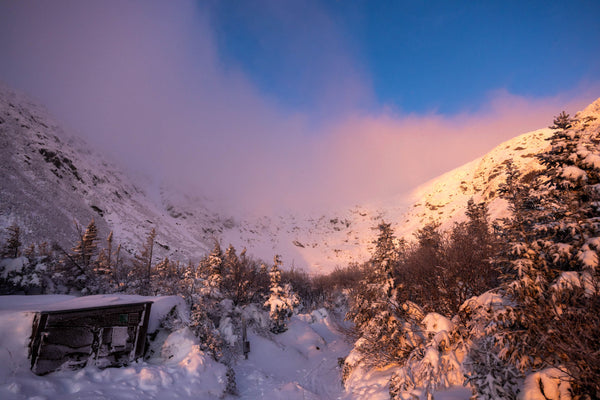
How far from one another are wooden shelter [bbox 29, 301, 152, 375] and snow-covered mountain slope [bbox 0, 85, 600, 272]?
3509 centimetres

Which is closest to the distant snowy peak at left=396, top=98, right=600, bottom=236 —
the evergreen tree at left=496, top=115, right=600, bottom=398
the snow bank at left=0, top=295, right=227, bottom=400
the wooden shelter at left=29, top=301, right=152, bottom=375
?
the evergreen tree at left=496, top=115, right=600, bottom=398

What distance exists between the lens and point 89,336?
9.49m

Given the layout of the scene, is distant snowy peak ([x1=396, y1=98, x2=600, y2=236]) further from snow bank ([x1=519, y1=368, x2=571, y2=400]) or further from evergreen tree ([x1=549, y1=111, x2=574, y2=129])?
snow bank ([x1=519, y1=368, x2=571, y2=400])

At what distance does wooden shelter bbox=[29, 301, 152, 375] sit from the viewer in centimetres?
818

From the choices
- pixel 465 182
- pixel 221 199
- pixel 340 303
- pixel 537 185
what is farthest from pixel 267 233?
pixel 537 185

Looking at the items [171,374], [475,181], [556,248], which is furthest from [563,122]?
[475,181]

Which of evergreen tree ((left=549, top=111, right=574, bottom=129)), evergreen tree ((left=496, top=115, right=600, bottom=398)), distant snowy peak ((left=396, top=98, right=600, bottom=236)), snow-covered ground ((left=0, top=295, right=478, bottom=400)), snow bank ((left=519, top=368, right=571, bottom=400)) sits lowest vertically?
snow-covered ground ((left=0, top=295, right=478, bottom=400))

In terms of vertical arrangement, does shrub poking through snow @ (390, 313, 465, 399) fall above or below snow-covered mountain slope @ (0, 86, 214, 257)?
below

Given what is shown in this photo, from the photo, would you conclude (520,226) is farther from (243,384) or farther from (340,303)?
(340,303)

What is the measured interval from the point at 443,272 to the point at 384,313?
12.1ft

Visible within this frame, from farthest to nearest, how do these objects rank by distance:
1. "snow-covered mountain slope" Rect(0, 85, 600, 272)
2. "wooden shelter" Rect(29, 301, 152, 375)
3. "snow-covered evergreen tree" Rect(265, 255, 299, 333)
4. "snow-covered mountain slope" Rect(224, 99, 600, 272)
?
"snow-covered mountain slope" Rect(224, 99, 600, 272) < "snow-covered mountain slope" Rect(0, 85, 600, 272) < "snow-covered evergreen tree" Rect(265, 255, 299, 333) < "wooden shelter" Rect(29, 301, 152, 375)

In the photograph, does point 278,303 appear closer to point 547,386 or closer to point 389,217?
point 547,386

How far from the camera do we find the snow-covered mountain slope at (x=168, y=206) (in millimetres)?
45097

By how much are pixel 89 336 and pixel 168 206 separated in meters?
112
